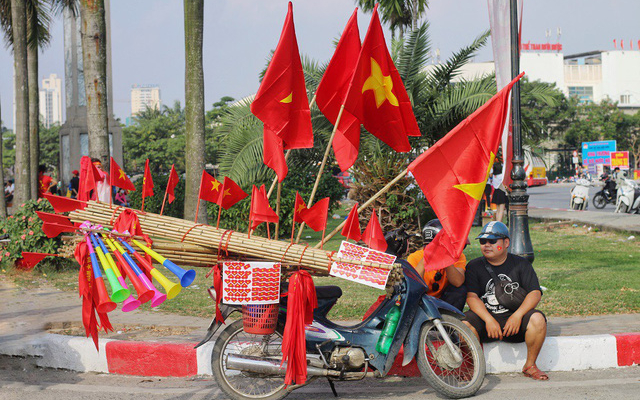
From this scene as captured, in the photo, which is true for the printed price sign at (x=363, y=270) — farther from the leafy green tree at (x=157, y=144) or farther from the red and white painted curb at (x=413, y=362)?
the leafy green tree at (x=157, y=144)

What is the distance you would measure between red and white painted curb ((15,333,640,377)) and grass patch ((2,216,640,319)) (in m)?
1.50

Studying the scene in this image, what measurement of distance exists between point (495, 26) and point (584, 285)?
131 inches

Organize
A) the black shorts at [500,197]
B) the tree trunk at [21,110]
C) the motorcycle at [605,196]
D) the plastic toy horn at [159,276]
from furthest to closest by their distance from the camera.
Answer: the motorcycle at [605,196] → the tree trunk at [21,110] → the black shorts at [500,197] → the plastic toy horn at [159,276]

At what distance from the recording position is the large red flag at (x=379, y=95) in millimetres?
4809

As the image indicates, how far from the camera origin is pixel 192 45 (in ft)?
36.4

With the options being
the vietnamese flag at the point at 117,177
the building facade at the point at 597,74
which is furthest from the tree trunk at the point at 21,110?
the building facade at the point at 597,74

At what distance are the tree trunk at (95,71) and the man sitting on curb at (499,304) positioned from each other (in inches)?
260

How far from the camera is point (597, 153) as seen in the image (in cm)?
5084

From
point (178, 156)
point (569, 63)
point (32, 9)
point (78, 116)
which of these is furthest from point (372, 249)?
point (569, 63)

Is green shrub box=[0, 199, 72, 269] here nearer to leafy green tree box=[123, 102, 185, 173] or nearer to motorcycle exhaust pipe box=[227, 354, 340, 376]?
motorcycle exhaust pipe box=[227, 354, 340, 376]

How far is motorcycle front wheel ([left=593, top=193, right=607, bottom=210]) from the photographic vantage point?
22625mm

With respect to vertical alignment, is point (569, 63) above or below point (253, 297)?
above

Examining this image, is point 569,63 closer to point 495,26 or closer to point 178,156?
point 178,156

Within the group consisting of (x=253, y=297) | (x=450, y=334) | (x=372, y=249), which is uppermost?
(x=372, y=249)
